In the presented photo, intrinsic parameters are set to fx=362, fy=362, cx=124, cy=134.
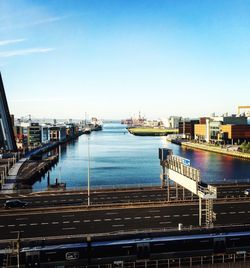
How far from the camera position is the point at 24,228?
3319 centimetres

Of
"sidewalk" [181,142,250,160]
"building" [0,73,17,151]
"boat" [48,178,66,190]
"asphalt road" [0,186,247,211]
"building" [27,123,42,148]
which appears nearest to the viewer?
"asphalt road" [0,186,247,211]

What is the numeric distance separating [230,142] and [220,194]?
Result: 119 metres

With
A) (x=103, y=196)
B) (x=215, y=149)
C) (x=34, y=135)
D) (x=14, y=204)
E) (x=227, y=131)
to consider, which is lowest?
(x=215, y=149)

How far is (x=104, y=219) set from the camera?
35812 mm

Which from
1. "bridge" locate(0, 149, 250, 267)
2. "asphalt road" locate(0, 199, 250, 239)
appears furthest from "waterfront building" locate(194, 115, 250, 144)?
"asphalt road" locate(0, 199, 250, 239)

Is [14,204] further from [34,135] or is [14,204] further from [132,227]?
[34,135]

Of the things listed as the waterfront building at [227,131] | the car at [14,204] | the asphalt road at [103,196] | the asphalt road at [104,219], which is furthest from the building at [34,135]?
the asphalt road at [104,219]

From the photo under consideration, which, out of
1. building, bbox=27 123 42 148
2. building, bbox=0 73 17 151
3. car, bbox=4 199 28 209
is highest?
building, bbox=0 73 17 151

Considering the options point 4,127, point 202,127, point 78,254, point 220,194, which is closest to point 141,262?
point 78,254

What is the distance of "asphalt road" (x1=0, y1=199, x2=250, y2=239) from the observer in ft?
107

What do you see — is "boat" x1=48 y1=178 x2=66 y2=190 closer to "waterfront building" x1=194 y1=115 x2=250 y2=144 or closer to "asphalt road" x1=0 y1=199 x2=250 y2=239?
"asphalt road" x1=0 y1=199 x2=250 y2=239

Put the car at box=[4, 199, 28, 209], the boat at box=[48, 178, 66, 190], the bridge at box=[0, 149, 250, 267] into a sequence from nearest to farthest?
the bridge at box=[0, 149, 250, 267] → the car at box=[4, 199, 28, 209] → the boat at box=[48, 178, 66, 190]

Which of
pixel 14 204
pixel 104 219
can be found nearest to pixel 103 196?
pixel 104 219

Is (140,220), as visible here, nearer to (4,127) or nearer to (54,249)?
(54,249)
